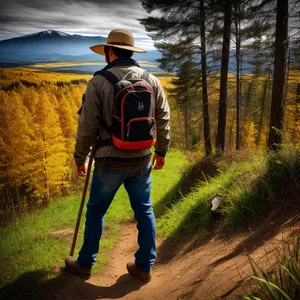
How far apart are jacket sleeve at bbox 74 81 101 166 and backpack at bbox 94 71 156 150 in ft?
0.43

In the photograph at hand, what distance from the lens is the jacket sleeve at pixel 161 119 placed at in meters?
2.95

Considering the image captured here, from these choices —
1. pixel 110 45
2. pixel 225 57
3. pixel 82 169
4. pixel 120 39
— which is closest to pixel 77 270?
pixel 82 169

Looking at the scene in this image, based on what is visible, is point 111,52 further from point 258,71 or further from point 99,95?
point 258,71

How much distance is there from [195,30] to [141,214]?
40.0 feet

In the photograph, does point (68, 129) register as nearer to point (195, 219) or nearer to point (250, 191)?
point (195, 219)

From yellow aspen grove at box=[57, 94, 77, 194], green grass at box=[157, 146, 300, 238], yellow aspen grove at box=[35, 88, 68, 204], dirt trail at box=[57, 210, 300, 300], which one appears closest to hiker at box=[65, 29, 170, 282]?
dirt trail at box=[57, 210, 300, 300]

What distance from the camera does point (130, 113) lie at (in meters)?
2.54

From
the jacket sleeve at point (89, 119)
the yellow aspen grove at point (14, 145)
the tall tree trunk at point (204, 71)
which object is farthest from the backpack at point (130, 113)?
the yellow aspen grove at point (14, 145)

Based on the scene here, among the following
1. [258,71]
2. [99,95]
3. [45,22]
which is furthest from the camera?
[258,71]

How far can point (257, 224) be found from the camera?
3301mm

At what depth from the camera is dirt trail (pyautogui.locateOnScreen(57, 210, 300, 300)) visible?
2232mm

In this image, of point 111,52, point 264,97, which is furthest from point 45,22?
point 264,97

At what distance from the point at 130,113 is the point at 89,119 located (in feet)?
1.35

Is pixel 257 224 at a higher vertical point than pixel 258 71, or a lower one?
lower
